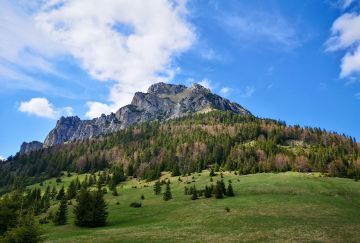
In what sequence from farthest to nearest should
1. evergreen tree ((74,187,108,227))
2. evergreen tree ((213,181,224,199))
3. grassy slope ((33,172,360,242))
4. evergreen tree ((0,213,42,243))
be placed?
evergreen tree ((213,181,224,199)), evergreen tree ((74,187,108,227)), grassy slope ((33,172,360,242)), evergreen tree ((0,213,42,243))

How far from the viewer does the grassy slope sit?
47406 millimetres

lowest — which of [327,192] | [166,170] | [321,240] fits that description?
[321,240]

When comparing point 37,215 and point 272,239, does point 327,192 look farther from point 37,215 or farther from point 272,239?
point 37,215

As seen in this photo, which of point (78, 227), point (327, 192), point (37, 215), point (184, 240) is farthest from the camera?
point (37, 215)

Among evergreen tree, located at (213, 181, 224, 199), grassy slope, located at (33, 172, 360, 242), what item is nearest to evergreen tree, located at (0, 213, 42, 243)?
grassy slope, located at (33, 172, 360, 242)

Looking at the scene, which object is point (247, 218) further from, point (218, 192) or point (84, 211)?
point (84, 211)

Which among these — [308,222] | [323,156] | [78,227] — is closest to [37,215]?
[78,227]

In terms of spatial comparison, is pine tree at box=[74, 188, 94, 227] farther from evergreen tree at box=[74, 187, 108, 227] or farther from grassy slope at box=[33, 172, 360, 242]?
grassy slope at box=[33, 172, 360, 242]

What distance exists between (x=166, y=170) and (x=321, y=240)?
138 metres

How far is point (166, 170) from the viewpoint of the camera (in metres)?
181

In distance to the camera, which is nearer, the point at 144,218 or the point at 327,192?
the point at 144,218

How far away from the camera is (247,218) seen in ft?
190

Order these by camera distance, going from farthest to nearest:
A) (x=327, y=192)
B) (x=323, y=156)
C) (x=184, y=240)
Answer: (x=323, y=156), (x=327, y=192), (x=184, y=240)

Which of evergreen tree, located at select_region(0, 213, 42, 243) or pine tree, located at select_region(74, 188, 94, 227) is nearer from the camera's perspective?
evergreen tree, located at select_region(0, 213, 42, 243)
